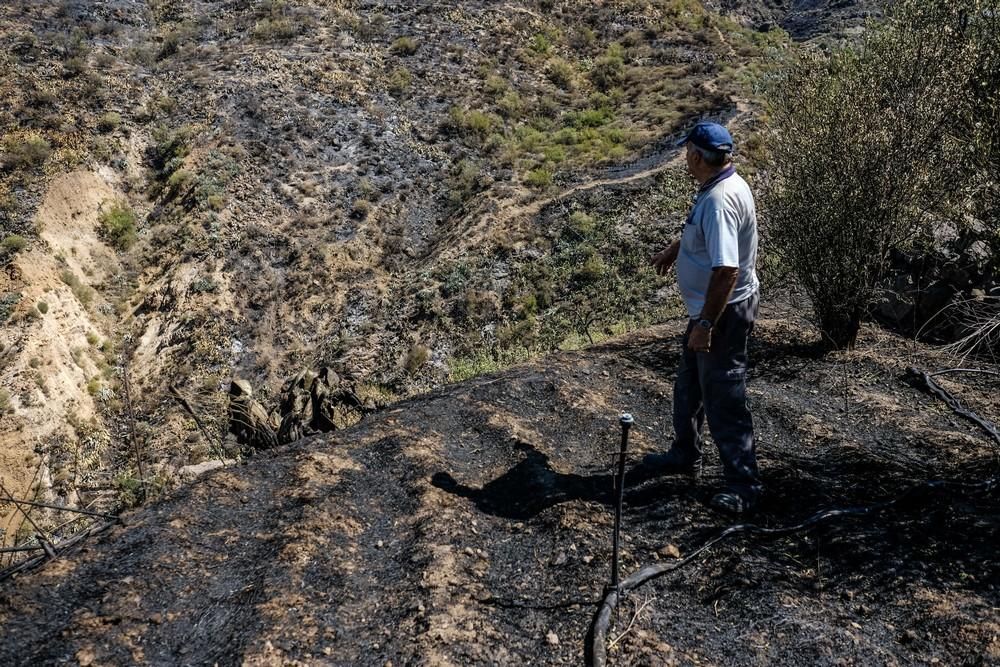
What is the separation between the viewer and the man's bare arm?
3041 mm

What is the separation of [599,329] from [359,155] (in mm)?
11028

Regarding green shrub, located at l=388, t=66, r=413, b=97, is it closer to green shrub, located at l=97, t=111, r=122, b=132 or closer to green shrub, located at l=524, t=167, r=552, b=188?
green shrub, located at l=524, t=167, r=552, b=188

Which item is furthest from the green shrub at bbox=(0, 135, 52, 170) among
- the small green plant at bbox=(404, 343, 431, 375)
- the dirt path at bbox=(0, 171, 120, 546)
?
the small green plant at bbox=(404, 343, 431, 375)

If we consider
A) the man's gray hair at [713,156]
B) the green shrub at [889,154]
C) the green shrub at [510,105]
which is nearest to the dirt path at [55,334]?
the man's gray hair at [713,156]

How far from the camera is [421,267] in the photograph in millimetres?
15328

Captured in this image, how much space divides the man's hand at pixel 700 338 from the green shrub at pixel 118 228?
16.7 m

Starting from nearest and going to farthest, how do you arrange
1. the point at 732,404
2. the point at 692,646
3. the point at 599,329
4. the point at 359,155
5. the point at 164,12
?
1. the point at 692,646
2. the point at 732,404
3. the point at 599,329
4. the point at 359,155
5. the point at 164,12

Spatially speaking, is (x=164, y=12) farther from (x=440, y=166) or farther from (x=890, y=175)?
(x=890, y=175)

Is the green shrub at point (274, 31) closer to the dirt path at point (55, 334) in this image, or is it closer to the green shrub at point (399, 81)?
the green shrub at point (399, 81)

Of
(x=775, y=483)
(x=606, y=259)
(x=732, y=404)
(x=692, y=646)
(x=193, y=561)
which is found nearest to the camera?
(x=692, y=646)

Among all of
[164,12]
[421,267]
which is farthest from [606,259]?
[164,12]

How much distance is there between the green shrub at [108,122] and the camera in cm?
1804

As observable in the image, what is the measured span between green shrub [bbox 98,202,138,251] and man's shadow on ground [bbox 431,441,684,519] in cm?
1536

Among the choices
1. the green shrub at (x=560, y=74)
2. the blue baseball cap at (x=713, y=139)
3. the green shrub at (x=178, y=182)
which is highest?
the green shrub at (x=560, y=74)
